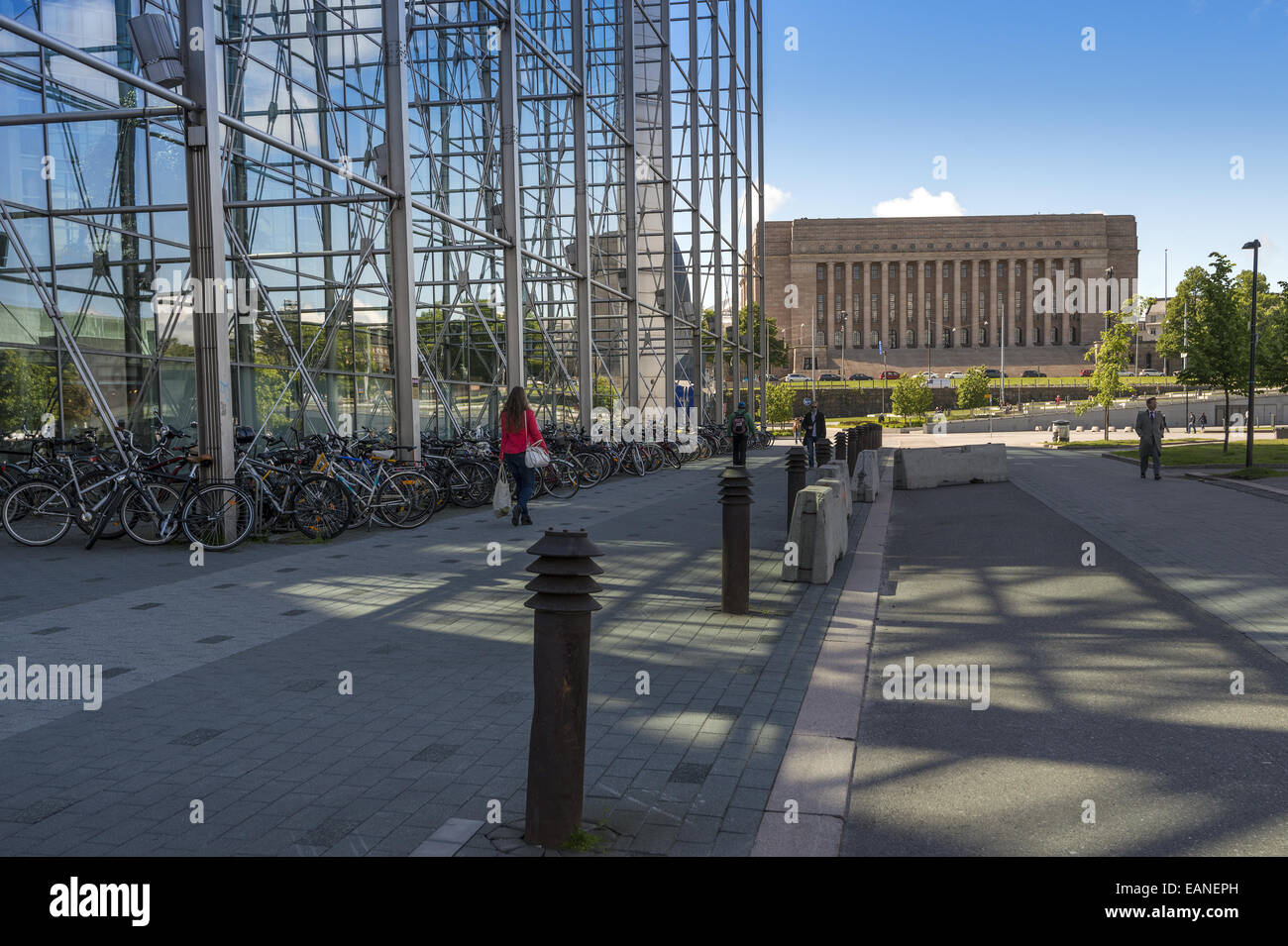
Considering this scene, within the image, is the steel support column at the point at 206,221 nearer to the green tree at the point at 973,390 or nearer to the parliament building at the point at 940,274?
the green tree at the point at 973,390

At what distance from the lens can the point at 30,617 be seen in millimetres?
7586

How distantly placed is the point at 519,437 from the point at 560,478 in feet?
16.6

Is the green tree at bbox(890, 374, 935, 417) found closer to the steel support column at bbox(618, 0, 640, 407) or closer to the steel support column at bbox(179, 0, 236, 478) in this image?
the steel support column at bbox(618, 0, 640, 407)

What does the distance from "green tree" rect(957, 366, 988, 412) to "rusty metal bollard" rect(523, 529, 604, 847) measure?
259ft

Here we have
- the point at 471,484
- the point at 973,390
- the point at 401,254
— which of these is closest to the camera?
the point at 401,254

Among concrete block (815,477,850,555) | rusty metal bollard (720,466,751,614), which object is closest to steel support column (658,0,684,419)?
concrete block (815,477,850,555)

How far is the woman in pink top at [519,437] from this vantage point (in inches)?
520

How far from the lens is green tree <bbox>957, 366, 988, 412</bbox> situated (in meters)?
78.4

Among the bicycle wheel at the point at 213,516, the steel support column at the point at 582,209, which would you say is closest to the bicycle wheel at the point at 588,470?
the steel support column at the point at 582,209

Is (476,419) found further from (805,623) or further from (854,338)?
(854,338)

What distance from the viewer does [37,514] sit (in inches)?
443

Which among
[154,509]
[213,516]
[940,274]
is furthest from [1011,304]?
[154,509]

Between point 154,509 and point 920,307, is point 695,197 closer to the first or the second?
point 154,509

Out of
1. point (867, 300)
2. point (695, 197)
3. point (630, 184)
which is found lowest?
point (630, 184)
